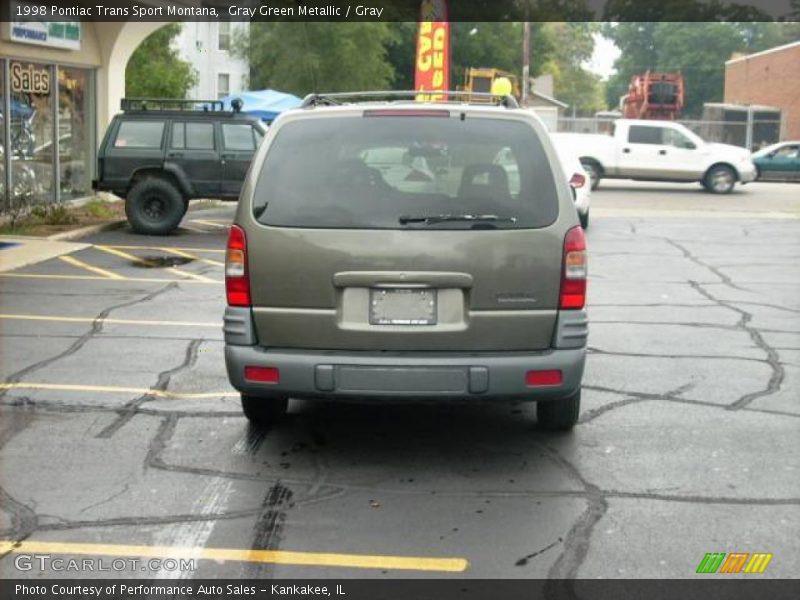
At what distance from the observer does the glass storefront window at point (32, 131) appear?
17078 mm

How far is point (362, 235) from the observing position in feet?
17.0

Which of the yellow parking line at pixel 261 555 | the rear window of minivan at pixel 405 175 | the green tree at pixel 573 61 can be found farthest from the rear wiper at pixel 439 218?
the green tree at pixel 573 61

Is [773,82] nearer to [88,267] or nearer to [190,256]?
[190,256]

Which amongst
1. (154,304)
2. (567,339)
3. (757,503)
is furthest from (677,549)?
(154,304)

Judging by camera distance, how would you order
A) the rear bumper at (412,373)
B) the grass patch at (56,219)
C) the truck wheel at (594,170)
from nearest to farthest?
the rear bumper at (412,373)
the grass patch at (56,219)
the truck wheel at (594,170)

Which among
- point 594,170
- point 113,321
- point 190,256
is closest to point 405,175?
point 113,321

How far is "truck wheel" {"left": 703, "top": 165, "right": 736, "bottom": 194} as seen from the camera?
29250 mm

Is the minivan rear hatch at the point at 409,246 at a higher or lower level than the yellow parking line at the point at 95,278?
higher

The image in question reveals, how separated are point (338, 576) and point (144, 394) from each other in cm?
310

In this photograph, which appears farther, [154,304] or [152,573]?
[154,304]

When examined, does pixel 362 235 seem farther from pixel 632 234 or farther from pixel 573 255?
pixel 632 234

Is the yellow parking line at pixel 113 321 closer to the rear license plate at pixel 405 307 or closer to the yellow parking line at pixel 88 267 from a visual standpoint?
the yellow parking line at pixel 88 267

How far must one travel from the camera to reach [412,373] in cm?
510

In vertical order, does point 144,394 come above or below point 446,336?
below
